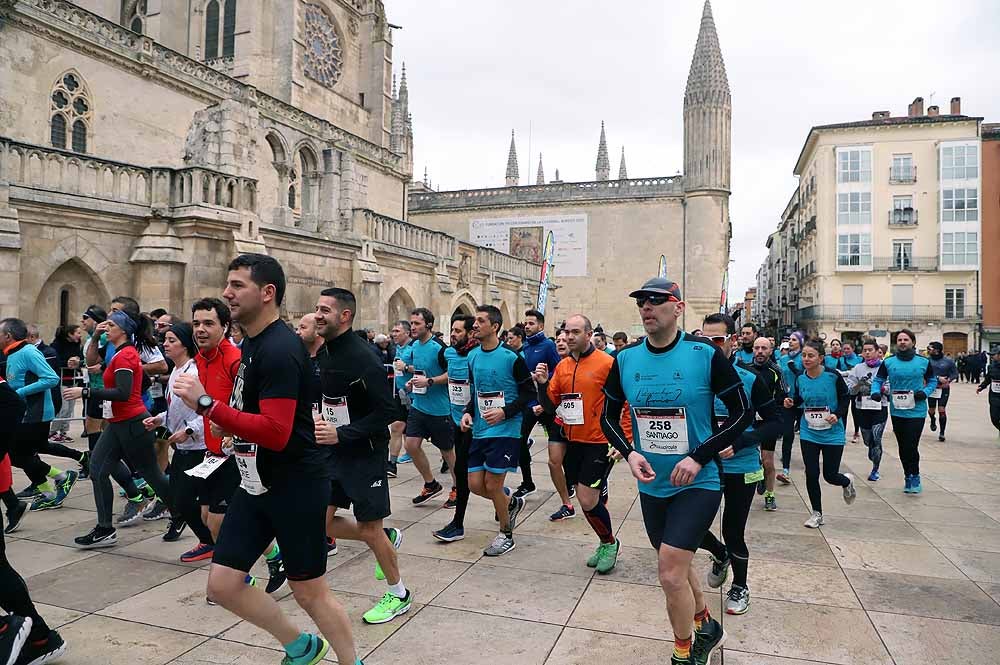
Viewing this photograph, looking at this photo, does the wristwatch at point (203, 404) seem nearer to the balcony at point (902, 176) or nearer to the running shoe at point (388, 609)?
the running shoe at point (388, 609)

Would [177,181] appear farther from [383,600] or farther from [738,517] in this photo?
[738,517]

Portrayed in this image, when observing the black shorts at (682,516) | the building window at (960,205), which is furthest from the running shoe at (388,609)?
the building window at (960,205)

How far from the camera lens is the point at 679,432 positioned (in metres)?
3.62

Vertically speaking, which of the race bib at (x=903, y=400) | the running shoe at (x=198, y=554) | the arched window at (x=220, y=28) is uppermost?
the arched window at (x=220, y=28)

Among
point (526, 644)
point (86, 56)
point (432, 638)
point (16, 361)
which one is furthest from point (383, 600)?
point (86, 56)

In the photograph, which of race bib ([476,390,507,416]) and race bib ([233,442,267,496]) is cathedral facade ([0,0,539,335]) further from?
race bib ([233,442,267,496])

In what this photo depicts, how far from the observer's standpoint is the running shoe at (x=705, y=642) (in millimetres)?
3541

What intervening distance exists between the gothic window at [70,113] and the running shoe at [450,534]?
19.5 meters

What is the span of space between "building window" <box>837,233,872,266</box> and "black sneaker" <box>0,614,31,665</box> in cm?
4989

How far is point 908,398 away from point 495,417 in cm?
566

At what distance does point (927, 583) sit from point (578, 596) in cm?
270

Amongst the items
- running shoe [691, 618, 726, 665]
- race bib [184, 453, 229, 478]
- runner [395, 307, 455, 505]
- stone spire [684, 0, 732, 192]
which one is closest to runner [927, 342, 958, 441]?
runner [395, 307, 455, 505]

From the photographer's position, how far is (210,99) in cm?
2438

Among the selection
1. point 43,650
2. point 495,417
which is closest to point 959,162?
point 495,417
